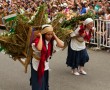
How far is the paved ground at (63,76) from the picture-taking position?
798 cm

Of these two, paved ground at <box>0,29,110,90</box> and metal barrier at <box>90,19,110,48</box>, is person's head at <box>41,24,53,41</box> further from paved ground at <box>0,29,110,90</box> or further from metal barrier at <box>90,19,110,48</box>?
metal barrier at <box>90,19,110,48</box>

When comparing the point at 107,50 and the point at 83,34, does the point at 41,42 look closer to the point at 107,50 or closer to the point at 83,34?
the point at 83,34

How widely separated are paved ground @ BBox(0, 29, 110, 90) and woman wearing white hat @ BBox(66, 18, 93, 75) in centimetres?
25

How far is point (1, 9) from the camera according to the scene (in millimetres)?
20094

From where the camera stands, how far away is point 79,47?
8680 millimetres

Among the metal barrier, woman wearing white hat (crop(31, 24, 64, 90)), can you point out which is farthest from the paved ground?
woman wearing white hat (crop(31, 24, 64, 90))

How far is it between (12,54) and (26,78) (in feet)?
5.17

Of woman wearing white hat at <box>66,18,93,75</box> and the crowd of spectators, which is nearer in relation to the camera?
woman wearing white hat at <box>66,18,93,75</box>

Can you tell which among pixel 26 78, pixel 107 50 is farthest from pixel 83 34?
pixel 107 50

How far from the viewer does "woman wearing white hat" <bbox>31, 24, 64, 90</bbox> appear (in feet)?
20.8

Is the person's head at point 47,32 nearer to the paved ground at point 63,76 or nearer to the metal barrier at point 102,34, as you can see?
the paved ground at point 63,76

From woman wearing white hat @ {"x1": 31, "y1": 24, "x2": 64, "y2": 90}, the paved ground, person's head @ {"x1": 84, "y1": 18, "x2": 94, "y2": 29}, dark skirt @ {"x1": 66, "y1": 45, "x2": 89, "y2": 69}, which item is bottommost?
the paved ground

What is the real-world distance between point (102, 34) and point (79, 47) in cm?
350

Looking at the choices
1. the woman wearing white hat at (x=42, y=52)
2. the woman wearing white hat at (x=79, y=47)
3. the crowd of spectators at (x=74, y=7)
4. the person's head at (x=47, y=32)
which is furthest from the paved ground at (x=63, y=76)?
the person's head at (x=47, y=32)
